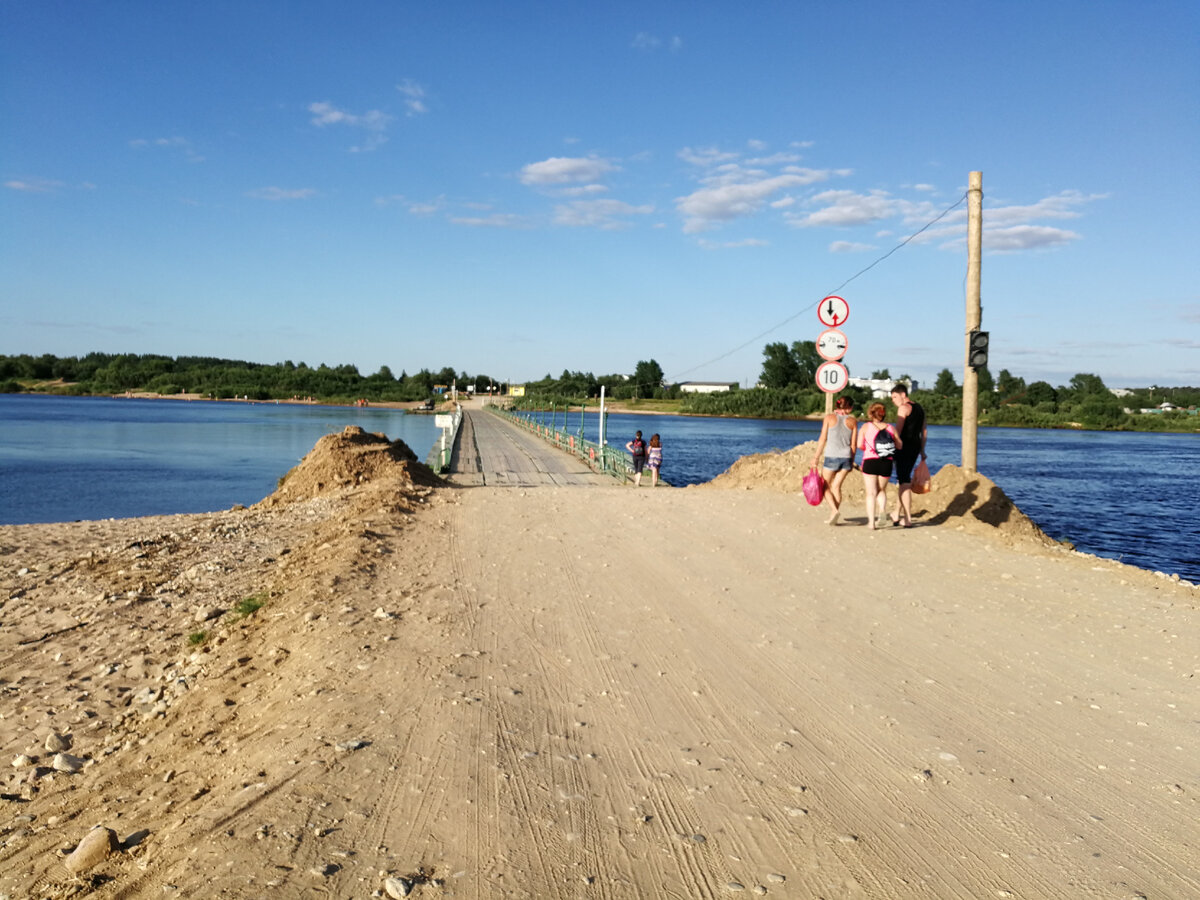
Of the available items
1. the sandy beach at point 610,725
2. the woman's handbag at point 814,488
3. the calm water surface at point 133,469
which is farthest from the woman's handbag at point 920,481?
the calm water surface at point 133,469

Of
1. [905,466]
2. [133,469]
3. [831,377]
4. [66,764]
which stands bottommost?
[133,469]

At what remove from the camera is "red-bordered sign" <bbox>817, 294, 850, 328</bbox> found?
12477 mm

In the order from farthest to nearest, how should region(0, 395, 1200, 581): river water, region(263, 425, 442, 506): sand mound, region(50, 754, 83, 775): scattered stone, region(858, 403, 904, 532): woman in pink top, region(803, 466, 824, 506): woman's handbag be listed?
region(0, 395, 1200, 581): river water
region(263, 425, 442, 506): sand mound
region(803, 466, 824, 506): woman's handbag
region(858, 403, 904, 532): woman in pink top
region(50, 754, 83, 775): scattered stone

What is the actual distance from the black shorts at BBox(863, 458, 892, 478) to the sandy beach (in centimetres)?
103

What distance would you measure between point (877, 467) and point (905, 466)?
0.74 metres

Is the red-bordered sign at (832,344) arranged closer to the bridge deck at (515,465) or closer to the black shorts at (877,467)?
the black shorts at (877,467)

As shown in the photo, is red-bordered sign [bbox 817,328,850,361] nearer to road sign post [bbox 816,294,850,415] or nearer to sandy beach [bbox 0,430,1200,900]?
road sign post [bbox 816,294,850,415]

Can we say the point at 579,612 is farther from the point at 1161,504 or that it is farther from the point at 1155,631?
the point at 1161,504

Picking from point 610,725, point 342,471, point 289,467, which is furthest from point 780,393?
point 610,725

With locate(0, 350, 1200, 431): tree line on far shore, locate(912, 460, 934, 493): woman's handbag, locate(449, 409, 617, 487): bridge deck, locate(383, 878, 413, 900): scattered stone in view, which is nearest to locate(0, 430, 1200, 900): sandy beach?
locate(383, 878, 413, 900): scattered stone

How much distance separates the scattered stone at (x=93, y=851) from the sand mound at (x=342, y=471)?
13933mm

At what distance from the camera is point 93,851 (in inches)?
134

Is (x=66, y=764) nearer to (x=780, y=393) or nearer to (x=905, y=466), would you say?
(x=905, y=466)

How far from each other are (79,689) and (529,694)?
396 centimetres
